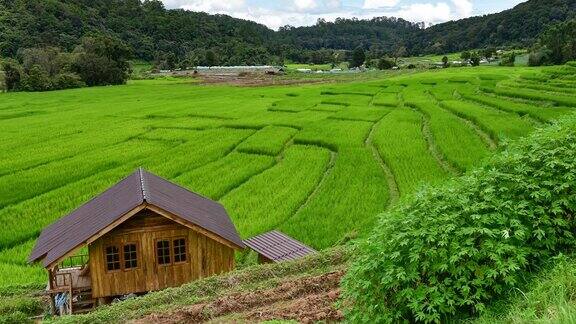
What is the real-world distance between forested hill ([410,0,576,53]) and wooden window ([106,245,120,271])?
11211 centimetres

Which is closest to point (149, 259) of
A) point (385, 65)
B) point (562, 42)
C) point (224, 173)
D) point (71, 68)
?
point (224, 173)

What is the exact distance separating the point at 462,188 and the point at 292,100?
4018cm

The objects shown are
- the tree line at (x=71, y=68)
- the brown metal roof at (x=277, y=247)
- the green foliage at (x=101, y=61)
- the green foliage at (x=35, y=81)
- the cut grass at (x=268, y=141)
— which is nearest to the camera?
the brown metal roof at (x=277, y=247)

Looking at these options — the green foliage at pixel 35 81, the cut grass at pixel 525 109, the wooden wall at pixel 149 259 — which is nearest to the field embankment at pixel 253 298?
the wooden wall at pixel 149 259

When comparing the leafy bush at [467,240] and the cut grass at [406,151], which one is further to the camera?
the cut grass at [406,151]

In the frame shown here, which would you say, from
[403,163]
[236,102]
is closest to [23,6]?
[236,102]

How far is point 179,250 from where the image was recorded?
41.4ft

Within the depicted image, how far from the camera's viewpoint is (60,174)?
22.6 meters

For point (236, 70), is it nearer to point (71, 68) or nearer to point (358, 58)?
point (358, 58)

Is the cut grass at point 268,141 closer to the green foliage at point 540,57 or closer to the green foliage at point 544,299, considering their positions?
the green foliage at point 544,299

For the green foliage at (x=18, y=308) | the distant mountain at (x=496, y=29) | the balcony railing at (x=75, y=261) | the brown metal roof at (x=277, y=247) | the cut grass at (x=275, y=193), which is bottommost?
the balcony railing at (x=75, y=261)

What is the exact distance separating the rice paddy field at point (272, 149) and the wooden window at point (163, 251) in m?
3.58

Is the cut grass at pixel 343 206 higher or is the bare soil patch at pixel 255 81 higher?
the bare soil patch at pixel 255 81

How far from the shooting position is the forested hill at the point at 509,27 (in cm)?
11212
